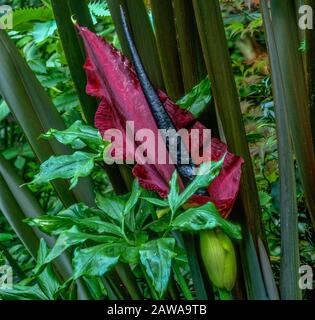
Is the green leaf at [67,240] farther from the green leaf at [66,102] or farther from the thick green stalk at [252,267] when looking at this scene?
the green leaf at [66,102]

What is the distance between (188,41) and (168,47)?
0.13 feet

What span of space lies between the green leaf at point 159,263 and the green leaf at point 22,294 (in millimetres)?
181

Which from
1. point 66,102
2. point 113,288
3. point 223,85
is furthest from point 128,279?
point 66,102

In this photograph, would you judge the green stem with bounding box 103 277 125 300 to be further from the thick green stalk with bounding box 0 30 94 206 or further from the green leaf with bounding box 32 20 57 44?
the green leaf with bounding box 32 20 57 44

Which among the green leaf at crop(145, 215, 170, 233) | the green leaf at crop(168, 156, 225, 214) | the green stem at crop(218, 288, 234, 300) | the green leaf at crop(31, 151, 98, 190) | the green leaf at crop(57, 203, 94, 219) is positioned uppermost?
the green leaf at crop(31, 151, 98, 190)

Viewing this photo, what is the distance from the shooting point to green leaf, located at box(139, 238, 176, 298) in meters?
0.47

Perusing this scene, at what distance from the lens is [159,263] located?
47cm

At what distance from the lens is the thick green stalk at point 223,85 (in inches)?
22.1

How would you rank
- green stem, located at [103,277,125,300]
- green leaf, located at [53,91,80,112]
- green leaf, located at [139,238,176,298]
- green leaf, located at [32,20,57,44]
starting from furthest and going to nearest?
green leaf, located at [53,91,80,112]
green leaf, located at [32,20,57,44]
green stem, located at [103,277,125,300]
green leaf, located at [139,238,176,298]

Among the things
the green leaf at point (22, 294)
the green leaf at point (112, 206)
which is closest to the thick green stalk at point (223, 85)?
the green leaf at point (112, 206)

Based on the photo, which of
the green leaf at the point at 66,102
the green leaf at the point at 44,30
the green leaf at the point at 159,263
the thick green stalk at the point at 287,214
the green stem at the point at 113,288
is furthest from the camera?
the green leaf at the point at 66,102

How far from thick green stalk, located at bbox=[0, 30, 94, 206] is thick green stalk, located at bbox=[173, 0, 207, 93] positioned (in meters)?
0.16

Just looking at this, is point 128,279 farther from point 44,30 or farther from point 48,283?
point 44,30

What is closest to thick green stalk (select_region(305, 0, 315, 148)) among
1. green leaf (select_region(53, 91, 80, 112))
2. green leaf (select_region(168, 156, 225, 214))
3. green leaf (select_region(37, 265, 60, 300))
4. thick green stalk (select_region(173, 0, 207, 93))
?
thick green stalk (select_region(173, 0, 207, 93))
